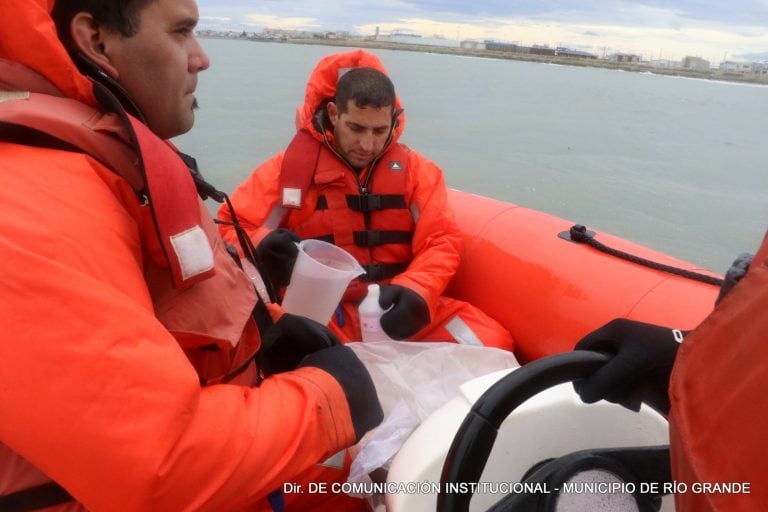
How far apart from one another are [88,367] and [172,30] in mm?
550

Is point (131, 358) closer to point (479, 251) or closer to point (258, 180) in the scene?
point (258, 180)

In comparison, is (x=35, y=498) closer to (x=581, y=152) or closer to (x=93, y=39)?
(x=93, y=39)

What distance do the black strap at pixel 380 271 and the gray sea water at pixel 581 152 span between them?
6.82 feet

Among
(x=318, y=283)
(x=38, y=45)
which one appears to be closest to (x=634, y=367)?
(x=38, y=45)

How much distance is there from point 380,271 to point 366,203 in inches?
9.8

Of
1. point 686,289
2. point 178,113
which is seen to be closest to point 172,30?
point 178,113

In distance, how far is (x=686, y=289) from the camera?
5.54ft

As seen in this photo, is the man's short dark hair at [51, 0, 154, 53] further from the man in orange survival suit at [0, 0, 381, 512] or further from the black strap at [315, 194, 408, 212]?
the black strap at [315, 194, 408, 212]

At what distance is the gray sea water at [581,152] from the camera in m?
4.31

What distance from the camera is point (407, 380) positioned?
1.46 metres

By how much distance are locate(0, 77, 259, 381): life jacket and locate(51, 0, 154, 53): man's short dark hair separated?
0.38ft

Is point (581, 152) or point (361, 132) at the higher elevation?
point (361, 132)

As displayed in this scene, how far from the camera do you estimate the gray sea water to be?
431cm

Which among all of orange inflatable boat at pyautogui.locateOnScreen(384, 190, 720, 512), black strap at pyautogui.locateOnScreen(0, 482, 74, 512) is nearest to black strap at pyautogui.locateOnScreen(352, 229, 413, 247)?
orange inflatable boat at pyautogui.locateOnScreen(384, 190, 720, 512)
